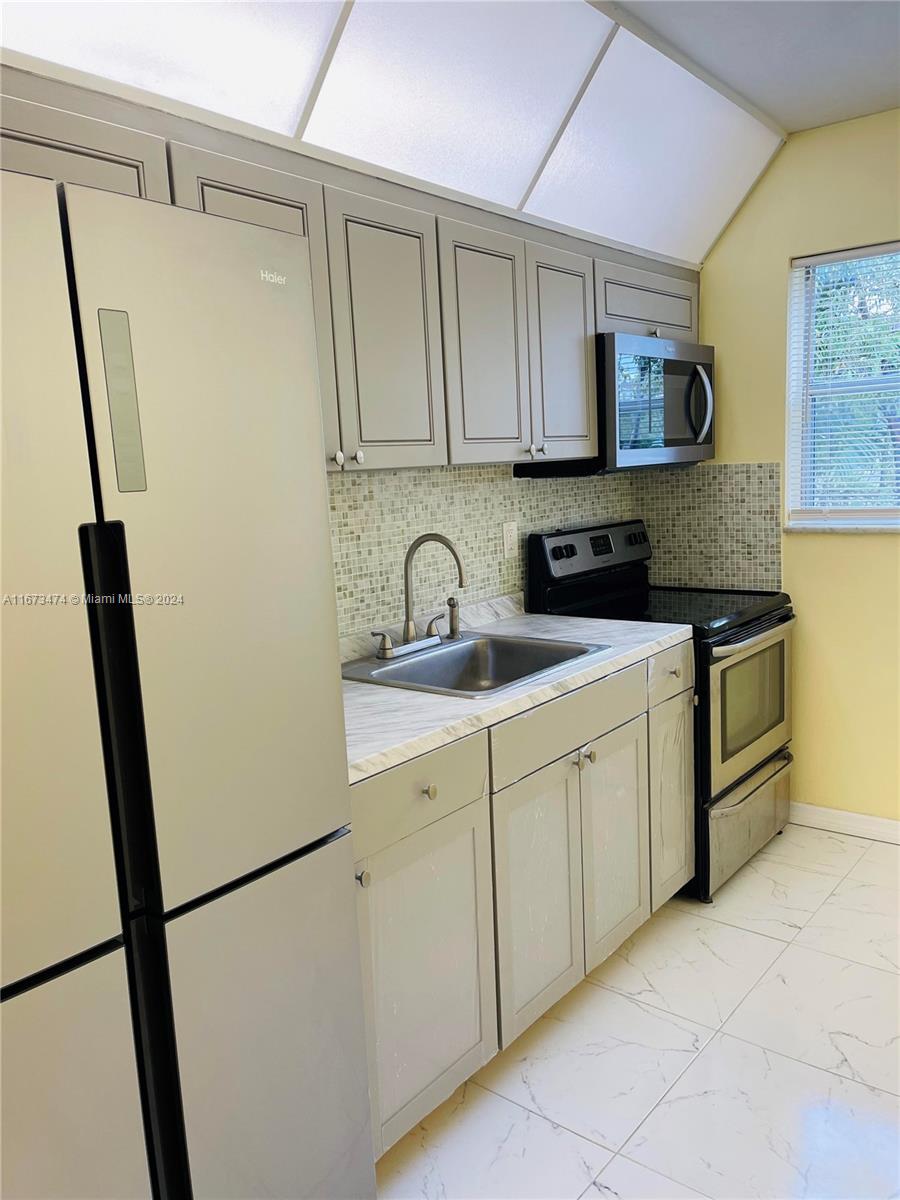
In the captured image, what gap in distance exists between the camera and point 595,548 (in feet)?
10.9

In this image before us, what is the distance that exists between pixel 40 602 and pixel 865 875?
115 inches

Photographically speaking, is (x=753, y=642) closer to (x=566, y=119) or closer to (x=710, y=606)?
(x=710, y=606)

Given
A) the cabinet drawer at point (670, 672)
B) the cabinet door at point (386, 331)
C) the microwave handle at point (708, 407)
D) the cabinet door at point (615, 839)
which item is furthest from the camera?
the microwave handle at point (708, 407)

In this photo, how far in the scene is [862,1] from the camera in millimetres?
2225

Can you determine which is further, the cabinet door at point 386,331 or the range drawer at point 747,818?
the range drawer at point 747,818

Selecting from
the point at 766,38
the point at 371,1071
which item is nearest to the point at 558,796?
the point at 371,1071

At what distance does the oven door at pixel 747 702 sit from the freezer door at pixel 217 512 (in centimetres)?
174

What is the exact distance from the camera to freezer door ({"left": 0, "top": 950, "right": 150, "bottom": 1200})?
107 centimetres

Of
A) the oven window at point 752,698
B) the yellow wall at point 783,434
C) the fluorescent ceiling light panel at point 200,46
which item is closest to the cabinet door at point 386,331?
the fluorescent ceiling light panel at point 200,46

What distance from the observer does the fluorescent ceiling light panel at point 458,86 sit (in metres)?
1.86

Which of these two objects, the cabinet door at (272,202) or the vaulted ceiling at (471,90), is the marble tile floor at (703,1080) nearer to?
the cabinet door at (272,202)

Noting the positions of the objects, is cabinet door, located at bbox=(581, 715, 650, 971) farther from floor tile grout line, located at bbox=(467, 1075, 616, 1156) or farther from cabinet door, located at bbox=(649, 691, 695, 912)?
floor tile grout line, located at bbox=(467, 1075, 616, 1156)

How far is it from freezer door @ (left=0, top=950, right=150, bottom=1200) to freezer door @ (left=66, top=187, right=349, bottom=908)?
0.16 m

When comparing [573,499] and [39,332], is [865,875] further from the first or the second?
[39,332]
